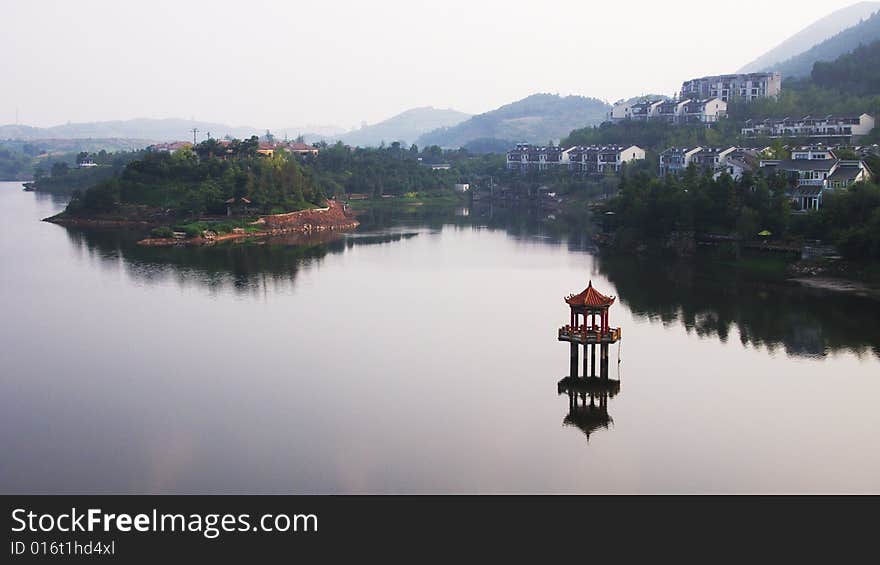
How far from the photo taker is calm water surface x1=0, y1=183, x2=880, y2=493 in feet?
33.9

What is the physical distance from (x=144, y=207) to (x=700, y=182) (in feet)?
75.4

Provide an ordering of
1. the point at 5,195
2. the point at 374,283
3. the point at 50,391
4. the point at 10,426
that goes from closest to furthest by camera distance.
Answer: the point at 10,426 → the point at 50,391 → the point at 374,283 → the point at 5,195

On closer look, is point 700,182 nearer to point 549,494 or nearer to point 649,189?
point 649,189

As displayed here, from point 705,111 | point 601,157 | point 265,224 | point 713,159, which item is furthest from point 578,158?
point 265,224

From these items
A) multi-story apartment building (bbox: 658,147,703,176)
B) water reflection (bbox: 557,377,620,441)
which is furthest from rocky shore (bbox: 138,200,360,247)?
water reflection (bbox: 557,377,620,441)

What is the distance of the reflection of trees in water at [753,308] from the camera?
16031 millimetres

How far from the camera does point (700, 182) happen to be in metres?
27.2

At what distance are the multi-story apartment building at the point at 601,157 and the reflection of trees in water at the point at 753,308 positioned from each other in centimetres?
2266

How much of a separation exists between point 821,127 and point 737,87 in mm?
13980

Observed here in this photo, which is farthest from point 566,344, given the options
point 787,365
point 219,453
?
point 219,453

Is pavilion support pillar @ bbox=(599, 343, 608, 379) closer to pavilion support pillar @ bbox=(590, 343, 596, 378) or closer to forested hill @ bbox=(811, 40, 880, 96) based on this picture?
pavilion support pillar @ bbox=(590, 343, 596, 378)

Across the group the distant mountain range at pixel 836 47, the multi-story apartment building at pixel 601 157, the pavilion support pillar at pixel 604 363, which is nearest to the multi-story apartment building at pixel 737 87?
the multi-story apartment building at pixel 601 157

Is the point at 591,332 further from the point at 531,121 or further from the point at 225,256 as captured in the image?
the point at 531,121

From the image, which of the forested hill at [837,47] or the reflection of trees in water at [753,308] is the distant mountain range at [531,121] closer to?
the forested hill at [837,47]
